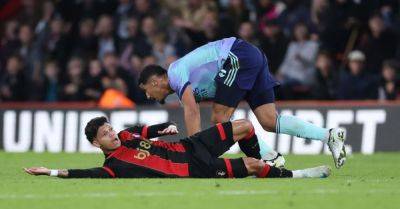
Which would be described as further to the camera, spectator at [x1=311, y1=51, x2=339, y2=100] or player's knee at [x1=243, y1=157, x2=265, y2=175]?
spectator at [x1=311, y1=51, x2=339, y2=100]

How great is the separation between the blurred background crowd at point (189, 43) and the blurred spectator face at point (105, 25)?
23 mm

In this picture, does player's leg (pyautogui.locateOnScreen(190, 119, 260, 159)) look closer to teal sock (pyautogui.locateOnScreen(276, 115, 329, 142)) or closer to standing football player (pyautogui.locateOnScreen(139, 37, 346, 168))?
standing football player (pyautogui.locateOnScreen(139, 37, 346, 168))

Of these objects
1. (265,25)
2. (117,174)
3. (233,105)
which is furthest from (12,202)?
(265,25)

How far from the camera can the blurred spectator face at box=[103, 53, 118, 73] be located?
19.4m

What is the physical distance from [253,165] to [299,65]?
784cm

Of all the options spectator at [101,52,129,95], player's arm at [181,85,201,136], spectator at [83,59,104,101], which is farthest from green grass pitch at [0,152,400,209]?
spectator at [83,59,104,101]

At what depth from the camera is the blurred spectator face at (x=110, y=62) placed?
1938cm

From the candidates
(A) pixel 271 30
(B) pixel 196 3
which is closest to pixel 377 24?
(A) pixel 271 30

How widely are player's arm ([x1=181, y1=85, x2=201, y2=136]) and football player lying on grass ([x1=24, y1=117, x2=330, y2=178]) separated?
2.04ft

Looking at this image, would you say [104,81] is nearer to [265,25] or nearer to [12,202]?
[265,25]

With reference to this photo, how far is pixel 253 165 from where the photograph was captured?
34.5 feet

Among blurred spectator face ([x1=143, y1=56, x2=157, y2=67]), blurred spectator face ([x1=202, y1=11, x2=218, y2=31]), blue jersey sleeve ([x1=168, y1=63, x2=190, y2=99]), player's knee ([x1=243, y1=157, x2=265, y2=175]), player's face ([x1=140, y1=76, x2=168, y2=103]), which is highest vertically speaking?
blurred spectator face ([x1=202, y1=11, x2=218, y2=31])

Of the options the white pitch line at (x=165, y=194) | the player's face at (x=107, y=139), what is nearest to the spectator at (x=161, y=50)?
the player's face at (x=107, y=139)

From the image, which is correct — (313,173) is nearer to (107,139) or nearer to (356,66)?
(107,139)
